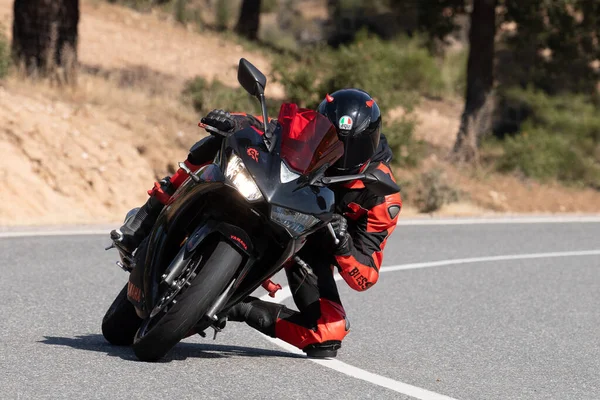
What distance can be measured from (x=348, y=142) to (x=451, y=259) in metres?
6.54

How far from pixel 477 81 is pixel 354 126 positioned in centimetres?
1945

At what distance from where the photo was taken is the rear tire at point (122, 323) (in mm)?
6715

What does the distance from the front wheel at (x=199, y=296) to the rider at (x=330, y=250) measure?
87cm

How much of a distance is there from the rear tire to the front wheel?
881 millimetres

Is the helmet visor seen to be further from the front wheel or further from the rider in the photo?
the front wheel

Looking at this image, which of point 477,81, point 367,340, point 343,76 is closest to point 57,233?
point 367,340

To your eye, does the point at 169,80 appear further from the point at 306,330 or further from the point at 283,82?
the point at 306,330

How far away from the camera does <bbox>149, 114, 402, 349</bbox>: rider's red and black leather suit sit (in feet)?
22.5

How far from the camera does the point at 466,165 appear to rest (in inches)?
973

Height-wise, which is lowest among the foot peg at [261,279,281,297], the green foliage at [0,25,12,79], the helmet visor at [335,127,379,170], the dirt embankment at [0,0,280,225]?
the dirt embankment at [0,0,280,225]

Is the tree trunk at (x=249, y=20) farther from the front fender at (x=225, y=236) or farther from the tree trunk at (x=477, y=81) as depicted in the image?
the front fender at (x=225, y=236)

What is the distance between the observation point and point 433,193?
62.0ft

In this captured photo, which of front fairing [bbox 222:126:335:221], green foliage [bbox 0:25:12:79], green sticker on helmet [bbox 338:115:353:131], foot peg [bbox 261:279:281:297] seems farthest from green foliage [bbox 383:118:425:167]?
front fairing [bbox 222:126:335:221]

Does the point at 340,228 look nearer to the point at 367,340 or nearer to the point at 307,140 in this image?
the point at 307,140
